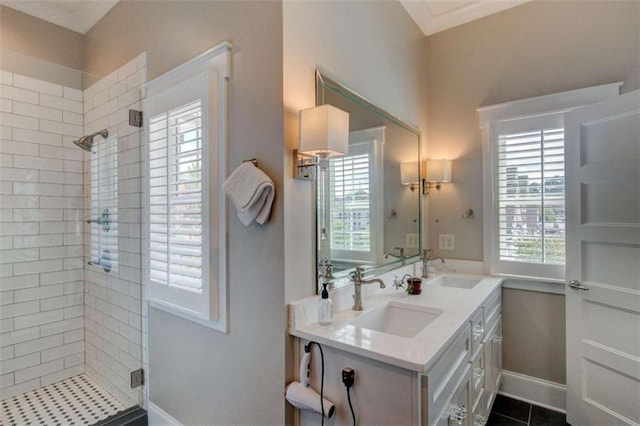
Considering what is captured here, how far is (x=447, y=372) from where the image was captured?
4.38 feet

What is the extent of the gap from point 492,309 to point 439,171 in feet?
3.75

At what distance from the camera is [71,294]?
2633 mm

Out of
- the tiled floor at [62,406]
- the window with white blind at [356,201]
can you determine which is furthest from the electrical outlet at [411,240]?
the tiled floor at [62,406]

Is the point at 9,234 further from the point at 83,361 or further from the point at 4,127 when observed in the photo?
the point at 83,361

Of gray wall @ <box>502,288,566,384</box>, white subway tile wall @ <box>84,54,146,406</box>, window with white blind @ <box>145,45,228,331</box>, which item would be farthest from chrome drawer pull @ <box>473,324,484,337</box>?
white subway tile wall @ <box>84,54,146,406</box>

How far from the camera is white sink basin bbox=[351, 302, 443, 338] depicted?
5.56 ft

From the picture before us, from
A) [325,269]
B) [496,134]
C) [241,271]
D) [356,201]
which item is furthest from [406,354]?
[496,134]

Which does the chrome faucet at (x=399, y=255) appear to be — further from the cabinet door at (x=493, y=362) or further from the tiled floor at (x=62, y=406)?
the tiled floor at (x=62, y=406)

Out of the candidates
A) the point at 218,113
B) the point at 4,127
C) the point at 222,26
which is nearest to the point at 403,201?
the point at 218,113

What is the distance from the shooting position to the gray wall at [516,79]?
2.18 meters

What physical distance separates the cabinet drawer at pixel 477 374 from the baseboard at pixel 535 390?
0.81m

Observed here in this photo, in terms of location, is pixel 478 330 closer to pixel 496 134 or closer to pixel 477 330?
pixel 477 330

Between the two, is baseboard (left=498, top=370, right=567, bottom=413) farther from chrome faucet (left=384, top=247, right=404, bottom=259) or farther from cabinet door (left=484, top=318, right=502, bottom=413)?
chrome faucet (left=384, top=247, right=404, bottom=259)

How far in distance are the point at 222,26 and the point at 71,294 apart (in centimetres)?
244
